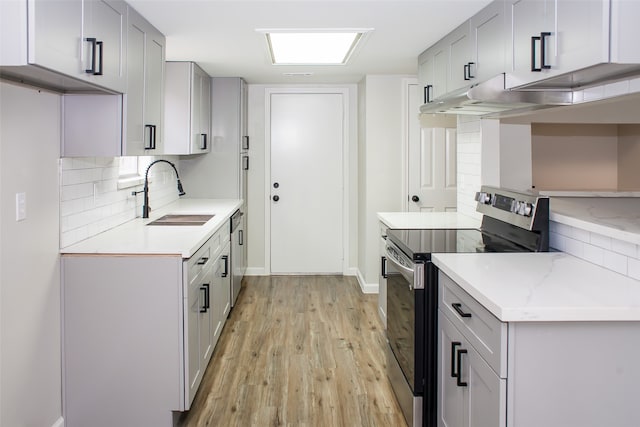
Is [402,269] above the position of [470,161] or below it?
below

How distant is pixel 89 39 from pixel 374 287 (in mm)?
3824

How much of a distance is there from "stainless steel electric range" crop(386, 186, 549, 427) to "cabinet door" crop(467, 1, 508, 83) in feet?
2.10

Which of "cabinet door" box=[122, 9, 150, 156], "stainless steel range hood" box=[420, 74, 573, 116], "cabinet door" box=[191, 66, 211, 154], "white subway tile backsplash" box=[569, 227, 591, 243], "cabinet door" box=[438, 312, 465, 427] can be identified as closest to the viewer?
"cabinet door" box=[438, 312, 465, 427]

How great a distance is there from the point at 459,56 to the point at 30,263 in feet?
8.48

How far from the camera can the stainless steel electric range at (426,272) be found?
2.54m

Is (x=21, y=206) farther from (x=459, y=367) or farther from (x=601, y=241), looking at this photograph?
(x=601, y=241)

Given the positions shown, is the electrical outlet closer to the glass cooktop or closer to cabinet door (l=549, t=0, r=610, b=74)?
the glass cooktop

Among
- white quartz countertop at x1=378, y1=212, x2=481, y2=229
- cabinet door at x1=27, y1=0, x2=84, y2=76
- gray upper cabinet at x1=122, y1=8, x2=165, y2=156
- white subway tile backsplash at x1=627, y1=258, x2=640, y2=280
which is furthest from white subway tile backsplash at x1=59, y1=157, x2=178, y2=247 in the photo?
white subway tile backsplash at x1=627, y1=258, x2=640, y2=280

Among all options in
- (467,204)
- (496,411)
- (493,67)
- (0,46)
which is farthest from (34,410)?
(467,204)

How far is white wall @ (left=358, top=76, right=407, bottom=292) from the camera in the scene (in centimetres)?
543

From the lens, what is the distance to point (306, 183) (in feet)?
20.5

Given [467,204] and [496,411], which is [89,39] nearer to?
[496,411]

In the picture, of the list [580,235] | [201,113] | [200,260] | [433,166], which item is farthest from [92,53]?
[433,166]

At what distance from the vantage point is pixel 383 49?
4.12m
